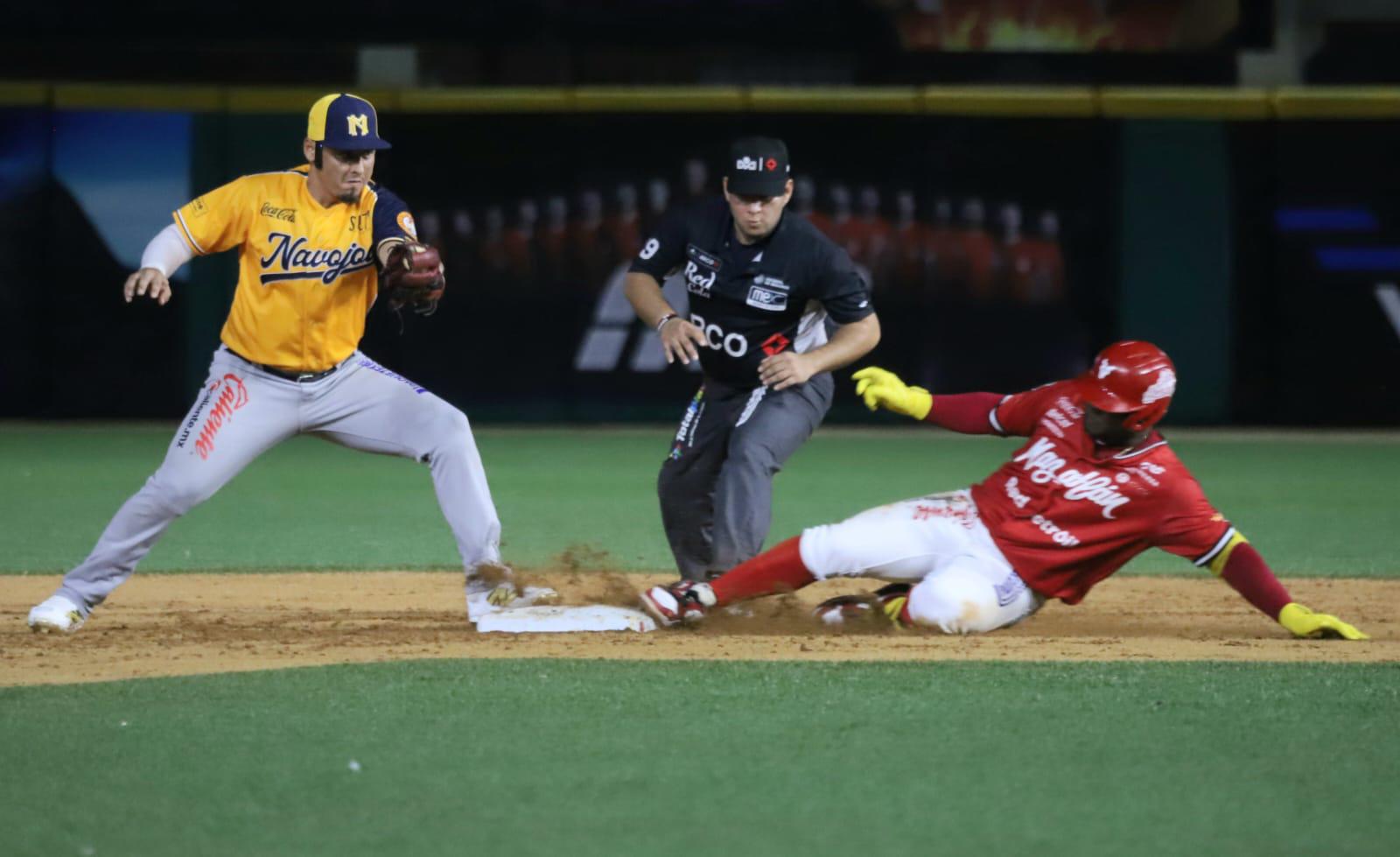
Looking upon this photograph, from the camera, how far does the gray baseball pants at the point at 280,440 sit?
5738 mm

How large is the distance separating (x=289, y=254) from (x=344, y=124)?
447 millimetres

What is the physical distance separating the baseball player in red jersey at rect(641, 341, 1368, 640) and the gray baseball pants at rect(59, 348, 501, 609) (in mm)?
727

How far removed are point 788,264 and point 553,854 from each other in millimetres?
3314

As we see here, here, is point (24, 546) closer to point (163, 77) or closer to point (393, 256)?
point (393, 256)

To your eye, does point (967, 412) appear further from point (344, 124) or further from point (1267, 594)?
point (344, 124)

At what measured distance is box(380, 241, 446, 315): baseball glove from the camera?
5.69 m

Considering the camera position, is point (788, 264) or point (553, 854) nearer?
point (553, 854)

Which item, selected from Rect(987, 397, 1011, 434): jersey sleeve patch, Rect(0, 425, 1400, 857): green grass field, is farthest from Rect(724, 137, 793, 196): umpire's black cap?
Rect(0, 425, 1400, 857): green grass field

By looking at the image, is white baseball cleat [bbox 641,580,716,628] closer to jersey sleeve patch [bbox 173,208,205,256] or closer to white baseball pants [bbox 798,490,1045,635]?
white baseball pants [bbox 798,490,1045,635]

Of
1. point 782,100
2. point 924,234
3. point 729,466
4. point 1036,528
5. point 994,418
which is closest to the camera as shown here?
point 1036,528

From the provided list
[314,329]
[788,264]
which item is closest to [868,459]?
[788,264]

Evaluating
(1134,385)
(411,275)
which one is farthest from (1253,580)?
(411,275)

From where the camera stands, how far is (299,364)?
5.88 meters

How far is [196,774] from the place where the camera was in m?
3.97
